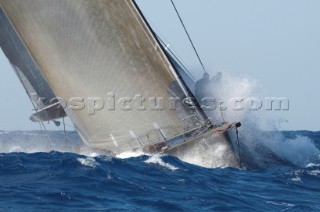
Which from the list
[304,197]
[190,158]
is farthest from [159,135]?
[304,197]

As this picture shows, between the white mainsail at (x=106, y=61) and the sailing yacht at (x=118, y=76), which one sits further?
the white mainsail at (x=106, y=61)

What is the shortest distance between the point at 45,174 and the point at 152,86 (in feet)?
16.5

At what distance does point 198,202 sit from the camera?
1346 centimetres

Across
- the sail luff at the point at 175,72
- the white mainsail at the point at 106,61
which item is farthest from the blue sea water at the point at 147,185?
the sail luff at the point at 175,72

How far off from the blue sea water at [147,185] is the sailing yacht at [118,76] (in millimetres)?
1032

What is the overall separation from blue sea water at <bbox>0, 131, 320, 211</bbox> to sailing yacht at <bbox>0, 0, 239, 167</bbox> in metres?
1.03

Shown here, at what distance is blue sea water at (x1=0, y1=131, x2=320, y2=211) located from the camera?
13164mm

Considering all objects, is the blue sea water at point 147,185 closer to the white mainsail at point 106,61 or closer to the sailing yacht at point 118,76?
the sailing yacht at point 118,76

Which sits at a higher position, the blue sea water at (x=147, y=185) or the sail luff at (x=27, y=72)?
the sail luff at (x=27, y=72)

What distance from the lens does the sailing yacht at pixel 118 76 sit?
19.5 m

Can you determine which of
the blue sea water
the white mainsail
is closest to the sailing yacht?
the white mainsail

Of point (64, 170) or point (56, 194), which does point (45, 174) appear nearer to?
point (64, 170)

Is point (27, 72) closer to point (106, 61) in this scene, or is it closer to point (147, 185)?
point (106, 61)

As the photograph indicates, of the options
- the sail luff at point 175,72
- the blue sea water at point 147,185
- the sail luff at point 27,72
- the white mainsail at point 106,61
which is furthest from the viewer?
the sail luff at point 27,72
